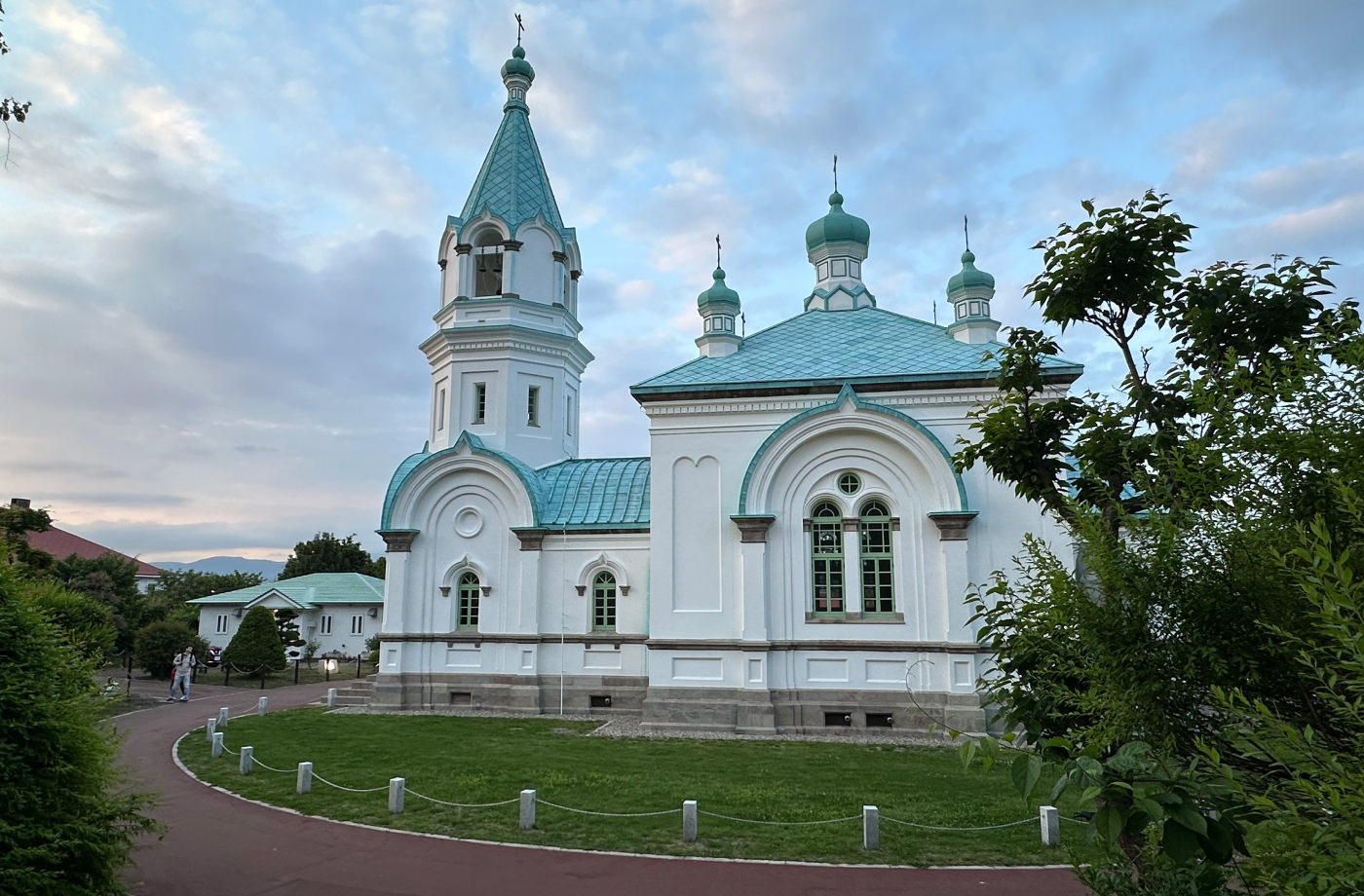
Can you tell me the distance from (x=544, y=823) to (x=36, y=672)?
5932 mm

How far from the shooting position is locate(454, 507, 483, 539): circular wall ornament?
896 inches

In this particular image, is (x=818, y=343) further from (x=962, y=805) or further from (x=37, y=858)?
(x=37, y=858)

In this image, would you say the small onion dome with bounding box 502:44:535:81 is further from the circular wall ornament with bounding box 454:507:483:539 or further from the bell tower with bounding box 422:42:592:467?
the circular wall ornament with bounding box 454:507:483:539

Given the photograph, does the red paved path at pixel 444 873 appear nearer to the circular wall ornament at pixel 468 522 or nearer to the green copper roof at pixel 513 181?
the circular wall ornament at pixel 468 522

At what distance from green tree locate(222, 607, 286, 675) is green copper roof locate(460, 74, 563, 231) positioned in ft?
Result: 61.6

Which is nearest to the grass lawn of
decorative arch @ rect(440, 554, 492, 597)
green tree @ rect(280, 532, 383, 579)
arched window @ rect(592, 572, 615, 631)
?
arched window @ rect(592, 572, 615, 631)

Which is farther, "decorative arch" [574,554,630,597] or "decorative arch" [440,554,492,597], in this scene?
"decorative arch" [440,554,492,597]

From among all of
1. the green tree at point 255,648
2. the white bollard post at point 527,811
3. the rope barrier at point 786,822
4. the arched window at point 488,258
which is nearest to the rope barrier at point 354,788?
the white bollard post at point 527,811

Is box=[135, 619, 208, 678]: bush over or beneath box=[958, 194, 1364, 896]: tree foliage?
beneath

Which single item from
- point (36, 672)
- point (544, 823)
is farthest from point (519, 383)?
point (36, 672)

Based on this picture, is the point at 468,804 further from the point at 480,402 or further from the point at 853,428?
the point at 480,402

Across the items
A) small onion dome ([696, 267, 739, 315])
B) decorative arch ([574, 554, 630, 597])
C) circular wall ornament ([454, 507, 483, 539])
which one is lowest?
decorative arch ([574, 554, 630, 597])

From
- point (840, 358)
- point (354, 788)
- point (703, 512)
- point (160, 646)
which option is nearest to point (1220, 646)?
point (354, 788)

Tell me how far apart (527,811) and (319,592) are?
128 feet
